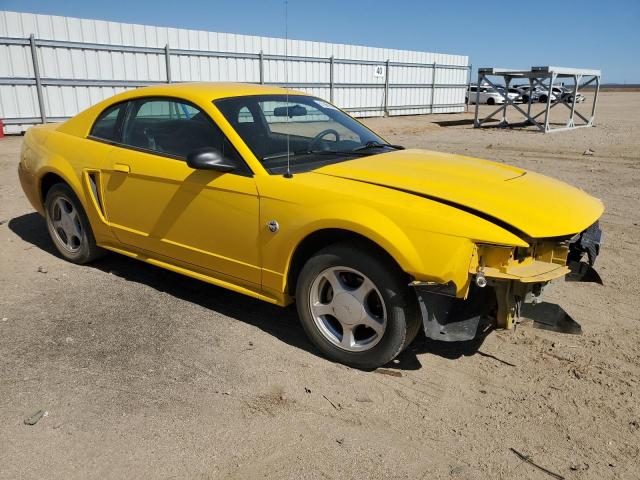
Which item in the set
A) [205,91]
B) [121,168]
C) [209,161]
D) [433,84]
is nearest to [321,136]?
[205,91]

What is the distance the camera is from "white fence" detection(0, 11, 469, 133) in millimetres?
13266

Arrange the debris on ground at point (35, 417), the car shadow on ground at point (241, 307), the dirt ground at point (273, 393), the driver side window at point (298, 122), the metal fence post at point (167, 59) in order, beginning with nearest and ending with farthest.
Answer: the dirt ground at point (273, 393) → the debris on ground at point (35, 417) → the car shadow on ground at point (241, 307) → the driver side window at point (298, 122) → the metal fence post at point (167, 59)

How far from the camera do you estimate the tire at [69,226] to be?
4.77 meters

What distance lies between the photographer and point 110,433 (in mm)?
2703

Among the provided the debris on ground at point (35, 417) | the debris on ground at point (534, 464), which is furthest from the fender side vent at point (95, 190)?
the debris on ground at point (534, 464)

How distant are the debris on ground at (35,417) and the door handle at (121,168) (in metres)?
1.90

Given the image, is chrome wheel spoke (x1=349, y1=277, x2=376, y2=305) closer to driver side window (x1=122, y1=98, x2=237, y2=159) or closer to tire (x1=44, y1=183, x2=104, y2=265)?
driver side window (x1=122, y1=98, x2=237, y2=159)

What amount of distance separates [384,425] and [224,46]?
16891 millimetres

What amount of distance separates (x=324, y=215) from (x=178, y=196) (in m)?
1.24

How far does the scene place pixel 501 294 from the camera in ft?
9.70

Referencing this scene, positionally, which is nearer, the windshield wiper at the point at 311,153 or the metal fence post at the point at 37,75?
the windshield wiper at the point at 311,153

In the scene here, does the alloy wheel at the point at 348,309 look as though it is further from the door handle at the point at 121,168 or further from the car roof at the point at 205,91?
the door handle at the point at 121,168

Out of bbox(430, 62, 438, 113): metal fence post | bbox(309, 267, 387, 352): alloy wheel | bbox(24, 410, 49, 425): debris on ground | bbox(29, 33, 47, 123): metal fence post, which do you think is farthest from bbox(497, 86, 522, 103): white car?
bbox(24, 410, 49, 425): debris on ground

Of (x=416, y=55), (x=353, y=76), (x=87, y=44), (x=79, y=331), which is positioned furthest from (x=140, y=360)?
(x=416, y=55)
